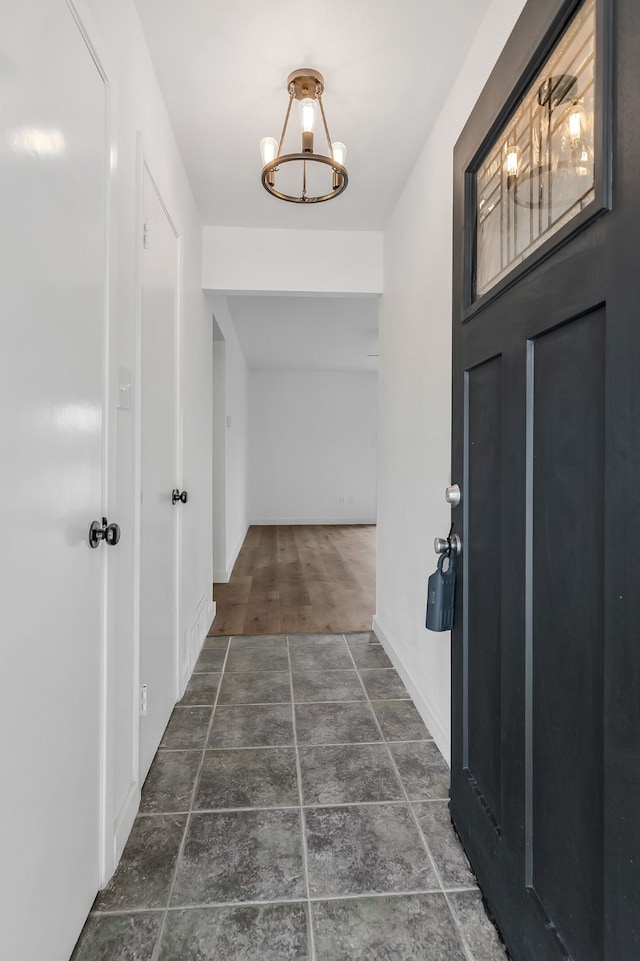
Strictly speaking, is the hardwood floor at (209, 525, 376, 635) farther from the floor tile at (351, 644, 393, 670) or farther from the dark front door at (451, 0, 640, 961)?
the dark front door at (451, 0, 640, 961)

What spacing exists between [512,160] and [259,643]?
2.75 meters

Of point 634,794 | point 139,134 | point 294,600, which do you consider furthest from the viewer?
point 294,600

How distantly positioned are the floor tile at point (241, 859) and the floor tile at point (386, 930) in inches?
4.9

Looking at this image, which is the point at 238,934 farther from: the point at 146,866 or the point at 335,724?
the point at 335,724

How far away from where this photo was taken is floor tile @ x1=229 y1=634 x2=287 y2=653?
10.1ft

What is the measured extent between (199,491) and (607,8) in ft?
8.58

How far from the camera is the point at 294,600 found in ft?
13.6

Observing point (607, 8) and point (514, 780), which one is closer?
point (607, 8)

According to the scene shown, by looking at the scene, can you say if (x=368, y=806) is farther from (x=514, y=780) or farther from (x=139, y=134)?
(x=139, y=134)

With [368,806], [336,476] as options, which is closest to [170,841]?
[368,806]

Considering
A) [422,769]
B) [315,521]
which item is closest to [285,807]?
[422,769]

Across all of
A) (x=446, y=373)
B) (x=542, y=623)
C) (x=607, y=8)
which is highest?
(x=607, y=8)

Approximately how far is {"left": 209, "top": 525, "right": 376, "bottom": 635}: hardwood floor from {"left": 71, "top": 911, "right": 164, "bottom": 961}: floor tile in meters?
2.08

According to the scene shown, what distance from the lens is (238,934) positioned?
122 cm
